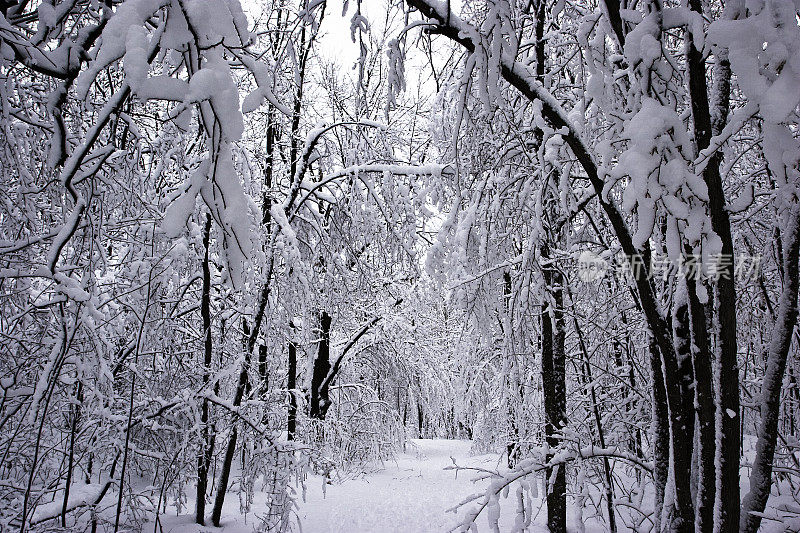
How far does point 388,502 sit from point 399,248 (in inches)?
203

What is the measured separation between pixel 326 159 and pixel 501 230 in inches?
129

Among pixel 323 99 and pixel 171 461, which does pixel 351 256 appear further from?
pixel 323 99

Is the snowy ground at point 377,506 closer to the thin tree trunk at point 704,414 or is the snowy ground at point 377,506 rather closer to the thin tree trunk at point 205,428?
the thin tree trunk at point 205,428

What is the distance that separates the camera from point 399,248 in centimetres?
593

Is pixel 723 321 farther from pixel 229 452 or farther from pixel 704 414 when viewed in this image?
pixel 229 452

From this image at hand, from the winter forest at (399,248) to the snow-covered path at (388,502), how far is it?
0.32 feet

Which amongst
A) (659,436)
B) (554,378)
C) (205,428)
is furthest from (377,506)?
(659,436)

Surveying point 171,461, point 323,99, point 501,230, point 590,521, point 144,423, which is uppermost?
point 323,99

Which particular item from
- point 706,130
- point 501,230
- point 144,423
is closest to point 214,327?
point 144,423

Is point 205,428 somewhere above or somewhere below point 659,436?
below

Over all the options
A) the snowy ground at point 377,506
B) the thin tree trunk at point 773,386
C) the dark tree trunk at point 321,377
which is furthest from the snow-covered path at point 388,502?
the thin tree trunk at point 773,386

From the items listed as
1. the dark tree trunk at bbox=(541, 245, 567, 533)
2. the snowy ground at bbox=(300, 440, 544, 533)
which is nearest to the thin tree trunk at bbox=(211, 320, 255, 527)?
the snowy ground at bbox=(300, 440, 544, 533)

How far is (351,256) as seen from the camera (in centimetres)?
639

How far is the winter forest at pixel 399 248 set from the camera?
125 cm
